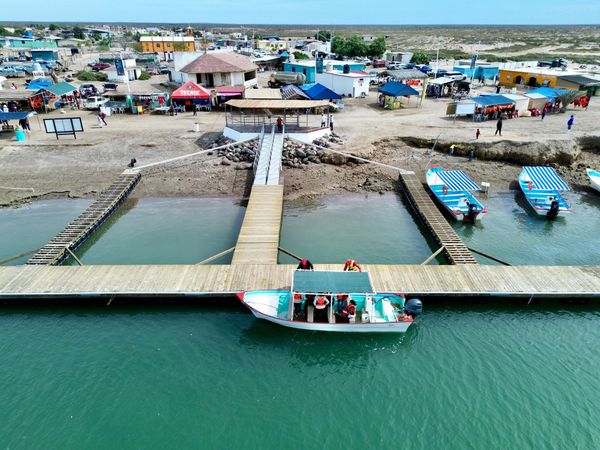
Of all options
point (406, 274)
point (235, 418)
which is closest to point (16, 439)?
point (235, 418)

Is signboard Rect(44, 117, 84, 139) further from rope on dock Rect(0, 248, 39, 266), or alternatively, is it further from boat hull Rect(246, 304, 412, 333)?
boat hull Rect(246, 304, 412, 333)

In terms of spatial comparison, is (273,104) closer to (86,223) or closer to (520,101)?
(86,223)

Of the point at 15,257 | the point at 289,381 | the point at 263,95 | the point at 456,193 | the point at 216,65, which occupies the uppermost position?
the point at 216,65

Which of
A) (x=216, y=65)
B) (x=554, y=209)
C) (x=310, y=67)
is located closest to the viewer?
(x=554, y=209)

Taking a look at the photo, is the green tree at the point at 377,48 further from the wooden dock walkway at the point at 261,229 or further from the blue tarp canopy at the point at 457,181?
the wooden dock walkway at the point at 261,229

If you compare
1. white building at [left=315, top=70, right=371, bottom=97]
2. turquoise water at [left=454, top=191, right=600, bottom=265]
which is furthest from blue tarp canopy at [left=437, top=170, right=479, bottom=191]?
white building at [left=315, top=70, right=371, bottom=97]

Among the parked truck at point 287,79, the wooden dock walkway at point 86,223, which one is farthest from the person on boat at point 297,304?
the parked truck at point 287,79

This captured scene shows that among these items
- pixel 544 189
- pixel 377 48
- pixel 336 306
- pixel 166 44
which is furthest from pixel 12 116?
pixel 377 48
